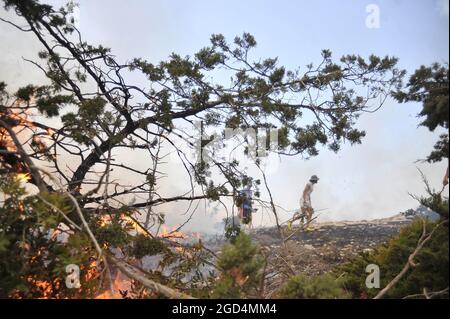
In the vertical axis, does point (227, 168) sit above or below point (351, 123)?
below

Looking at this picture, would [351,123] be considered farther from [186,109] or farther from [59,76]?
[59,76]

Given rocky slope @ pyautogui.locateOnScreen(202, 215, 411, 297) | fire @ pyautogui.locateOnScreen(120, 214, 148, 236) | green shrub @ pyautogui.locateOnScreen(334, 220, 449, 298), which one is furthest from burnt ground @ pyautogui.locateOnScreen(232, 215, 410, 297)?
fire @ pyautogui.locateOnScreen(120, 214, 148, 236)

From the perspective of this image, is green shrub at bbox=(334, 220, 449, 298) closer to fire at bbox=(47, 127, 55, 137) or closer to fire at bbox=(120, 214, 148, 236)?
fire at bbox=(120, 214, 148, 236)

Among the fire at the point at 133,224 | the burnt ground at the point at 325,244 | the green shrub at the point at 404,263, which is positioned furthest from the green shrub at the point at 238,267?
the burnt ground at the point at 325,244

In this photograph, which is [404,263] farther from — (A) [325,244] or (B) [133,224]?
(A) [325,244]

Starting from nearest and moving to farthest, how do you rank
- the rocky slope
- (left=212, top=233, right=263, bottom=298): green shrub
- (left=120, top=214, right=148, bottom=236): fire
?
1. (left=212, top=233, right=263, bottom=298): green shrub
2. (left=120, top=214, right=148, bottom=236): fire
3. the rocky slope

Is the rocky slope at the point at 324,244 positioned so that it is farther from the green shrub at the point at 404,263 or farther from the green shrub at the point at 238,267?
the green shrub at the point at 238,267

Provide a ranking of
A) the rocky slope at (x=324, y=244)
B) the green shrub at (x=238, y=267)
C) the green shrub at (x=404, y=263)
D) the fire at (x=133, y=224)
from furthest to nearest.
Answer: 1. the rocky slope at (x=324, y=244)
2. the fire at (x=133, y=224)
3. the green shrub at (x=404, y=263)
4. the green shrub at (x=238, y=267)

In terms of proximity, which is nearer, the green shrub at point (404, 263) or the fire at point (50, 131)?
the green shrub at point (404, 263)

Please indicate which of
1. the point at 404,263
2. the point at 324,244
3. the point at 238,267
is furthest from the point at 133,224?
the point at 324,244

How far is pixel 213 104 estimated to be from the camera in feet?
22.3

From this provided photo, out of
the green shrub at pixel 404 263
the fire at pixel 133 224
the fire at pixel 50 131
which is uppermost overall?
the fire at pixel 50 131

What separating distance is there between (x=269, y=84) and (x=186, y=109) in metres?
1.60
